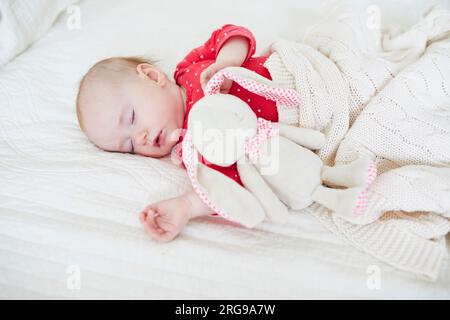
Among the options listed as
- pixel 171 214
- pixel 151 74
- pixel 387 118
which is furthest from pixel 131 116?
pixel 387 118

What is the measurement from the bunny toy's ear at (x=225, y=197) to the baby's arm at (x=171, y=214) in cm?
4

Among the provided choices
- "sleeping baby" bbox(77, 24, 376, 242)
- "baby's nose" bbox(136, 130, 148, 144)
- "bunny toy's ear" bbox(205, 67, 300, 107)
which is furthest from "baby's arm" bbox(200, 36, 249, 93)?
"baby's nose" bbox(136, 130, 148, 144)

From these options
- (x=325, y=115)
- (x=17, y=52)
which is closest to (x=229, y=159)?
(x=325, y=115)

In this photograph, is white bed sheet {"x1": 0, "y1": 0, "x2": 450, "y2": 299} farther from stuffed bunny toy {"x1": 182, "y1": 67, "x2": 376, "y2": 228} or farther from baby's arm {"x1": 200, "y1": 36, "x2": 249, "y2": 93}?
baby's arm {"x1": 200, "y1": 36, "x2": 249, "y2": 93}

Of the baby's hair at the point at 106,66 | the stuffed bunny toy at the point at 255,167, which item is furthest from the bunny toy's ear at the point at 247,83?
the baby's hair at the point at 106,66

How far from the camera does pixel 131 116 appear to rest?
1016 mm

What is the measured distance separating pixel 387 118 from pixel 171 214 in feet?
1.79

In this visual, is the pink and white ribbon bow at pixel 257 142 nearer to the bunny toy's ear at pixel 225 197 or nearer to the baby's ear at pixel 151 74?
the bunny toy's ear at pixel 225 197

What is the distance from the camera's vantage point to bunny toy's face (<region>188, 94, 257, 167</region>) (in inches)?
32.2

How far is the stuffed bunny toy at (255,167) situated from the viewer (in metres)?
0.82

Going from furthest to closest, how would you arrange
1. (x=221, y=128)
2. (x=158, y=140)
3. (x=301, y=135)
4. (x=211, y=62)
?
(x=211, y=62)
(x=158, y=140)
(x=301, y=135)
(x=221, y=128)

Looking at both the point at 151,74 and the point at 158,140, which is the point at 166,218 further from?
the point at 151,74
